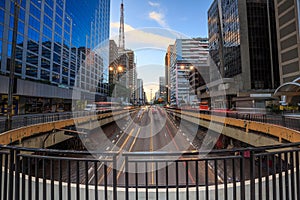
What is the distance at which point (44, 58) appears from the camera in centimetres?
3525

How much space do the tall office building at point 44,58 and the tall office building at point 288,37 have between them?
46.9 metres

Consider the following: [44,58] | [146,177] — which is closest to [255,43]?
[44,58]

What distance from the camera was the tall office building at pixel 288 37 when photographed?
108 feet

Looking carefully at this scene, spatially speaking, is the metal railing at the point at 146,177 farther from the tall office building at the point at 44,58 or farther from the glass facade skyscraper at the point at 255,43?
the glass facade skyscraper at the point at 255,43

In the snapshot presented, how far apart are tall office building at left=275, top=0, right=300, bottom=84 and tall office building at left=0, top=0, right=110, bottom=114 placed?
46914 millimetres

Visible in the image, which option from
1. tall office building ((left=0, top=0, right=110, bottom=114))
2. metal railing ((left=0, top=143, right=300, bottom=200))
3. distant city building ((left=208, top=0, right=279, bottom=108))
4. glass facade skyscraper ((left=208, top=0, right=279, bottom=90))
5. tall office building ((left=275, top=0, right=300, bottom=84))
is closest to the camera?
metal railing ((left=0, top=143, right=300, bottom=200))

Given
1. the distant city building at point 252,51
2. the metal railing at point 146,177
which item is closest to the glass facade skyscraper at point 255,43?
the distant city building at point 252,51

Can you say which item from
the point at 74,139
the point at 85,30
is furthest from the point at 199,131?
the point at 85,30

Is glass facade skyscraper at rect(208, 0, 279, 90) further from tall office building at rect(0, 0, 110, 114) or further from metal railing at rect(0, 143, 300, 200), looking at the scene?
metal railing at rect(0, 143, 300, 200)

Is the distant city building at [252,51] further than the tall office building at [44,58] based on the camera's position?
Yes

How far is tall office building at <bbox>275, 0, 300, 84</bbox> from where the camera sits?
32906mm

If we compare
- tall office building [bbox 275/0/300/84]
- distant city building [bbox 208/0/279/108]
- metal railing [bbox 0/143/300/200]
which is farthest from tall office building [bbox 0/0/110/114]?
tall office building [bbox 275/0/300/84]

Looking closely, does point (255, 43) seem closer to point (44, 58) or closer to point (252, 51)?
point (252, 51)

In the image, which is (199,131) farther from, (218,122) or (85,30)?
(85,30)
